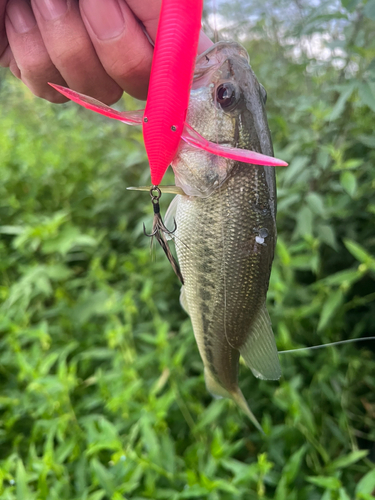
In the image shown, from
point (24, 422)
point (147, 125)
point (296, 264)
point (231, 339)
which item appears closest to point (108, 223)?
point (24, 422)

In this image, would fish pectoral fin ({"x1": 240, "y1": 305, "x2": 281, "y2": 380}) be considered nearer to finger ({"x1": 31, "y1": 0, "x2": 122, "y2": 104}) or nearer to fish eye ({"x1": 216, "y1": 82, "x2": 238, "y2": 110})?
fish eye ({"x1": 216, "y1": 82, "x2": 238, "y2": 110})

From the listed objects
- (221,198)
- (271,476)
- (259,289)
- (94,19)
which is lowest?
(271,476)

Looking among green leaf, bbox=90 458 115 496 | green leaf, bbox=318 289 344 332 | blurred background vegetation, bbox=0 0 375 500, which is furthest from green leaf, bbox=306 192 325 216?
green leaf, bbox=90 458 115 496

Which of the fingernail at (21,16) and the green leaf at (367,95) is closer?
the fingernail at (21,16)

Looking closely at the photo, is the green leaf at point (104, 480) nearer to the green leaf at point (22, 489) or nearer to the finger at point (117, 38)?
the green leaf at point (22, 489)

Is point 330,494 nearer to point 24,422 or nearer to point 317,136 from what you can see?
point 24,422

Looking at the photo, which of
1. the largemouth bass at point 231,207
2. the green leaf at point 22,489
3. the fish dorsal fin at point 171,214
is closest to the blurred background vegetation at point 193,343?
the green leaf at point 22,489

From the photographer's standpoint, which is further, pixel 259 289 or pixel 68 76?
pixel 68 76
